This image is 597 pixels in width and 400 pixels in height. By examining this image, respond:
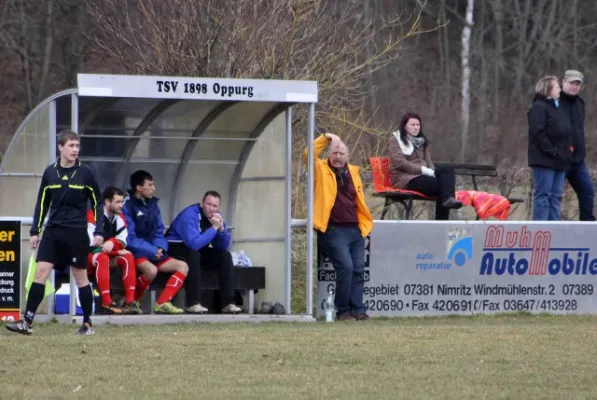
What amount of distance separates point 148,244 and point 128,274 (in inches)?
15.1

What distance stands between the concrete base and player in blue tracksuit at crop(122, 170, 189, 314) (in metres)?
0.30

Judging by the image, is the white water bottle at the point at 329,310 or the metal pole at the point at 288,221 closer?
the white water bottle at the point at 329,310

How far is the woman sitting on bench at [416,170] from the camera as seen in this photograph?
16500 mm

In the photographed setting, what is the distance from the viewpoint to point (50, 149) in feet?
47.5

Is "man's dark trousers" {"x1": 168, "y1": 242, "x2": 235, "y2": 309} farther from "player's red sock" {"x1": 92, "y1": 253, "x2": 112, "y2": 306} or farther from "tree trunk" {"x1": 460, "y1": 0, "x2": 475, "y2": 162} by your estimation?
"tree trunk" {"x1": 460, "y1": 0, "x2": 475, "y2": 162}

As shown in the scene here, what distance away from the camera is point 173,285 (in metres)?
14.9

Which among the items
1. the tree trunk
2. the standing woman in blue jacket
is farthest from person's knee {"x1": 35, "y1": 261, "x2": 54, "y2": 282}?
the tree trunk

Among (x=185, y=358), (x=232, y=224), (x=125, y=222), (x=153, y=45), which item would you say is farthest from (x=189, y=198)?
(x=185, y=358)

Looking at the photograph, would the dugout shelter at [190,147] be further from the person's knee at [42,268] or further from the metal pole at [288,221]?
the person's knee at [42,268]

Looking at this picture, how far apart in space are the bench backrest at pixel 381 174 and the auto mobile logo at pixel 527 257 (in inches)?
55.7

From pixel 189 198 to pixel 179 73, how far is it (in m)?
3.05

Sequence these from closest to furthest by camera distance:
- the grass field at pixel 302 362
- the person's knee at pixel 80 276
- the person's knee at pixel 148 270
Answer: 1. the grass field at pixel 302 362
2. the person's knee at pixel 80 276
3. the person's knee at pixel 148 270

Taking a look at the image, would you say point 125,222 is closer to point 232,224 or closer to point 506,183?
point 232,224

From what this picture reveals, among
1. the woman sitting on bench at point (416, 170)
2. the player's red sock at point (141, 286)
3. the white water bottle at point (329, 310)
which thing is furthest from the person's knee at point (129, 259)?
the woman sitting on bench at point (416, 170)
